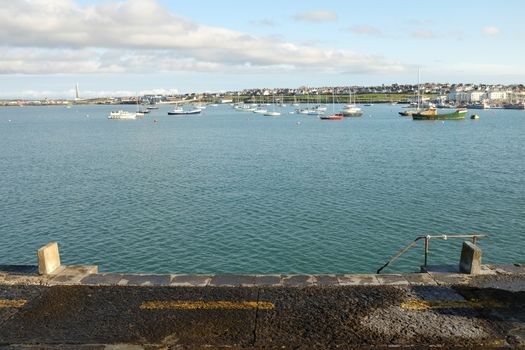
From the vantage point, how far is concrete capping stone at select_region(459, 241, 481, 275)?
12.5 m

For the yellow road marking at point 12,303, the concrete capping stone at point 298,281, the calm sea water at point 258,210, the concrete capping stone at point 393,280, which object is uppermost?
the yellow road marking at point 12,303

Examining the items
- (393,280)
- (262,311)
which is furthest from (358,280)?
(262,311)

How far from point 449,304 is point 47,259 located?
11485 millimetres

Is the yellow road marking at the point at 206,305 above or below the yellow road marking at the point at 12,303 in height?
below

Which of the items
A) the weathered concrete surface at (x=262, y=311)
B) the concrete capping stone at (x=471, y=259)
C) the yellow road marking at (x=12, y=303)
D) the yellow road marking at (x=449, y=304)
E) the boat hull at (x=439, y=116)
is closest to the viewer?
the weathered concrete surface at (x=262, y=311)

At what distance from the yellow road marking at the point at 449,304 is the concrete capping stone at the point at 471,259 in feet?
6.02

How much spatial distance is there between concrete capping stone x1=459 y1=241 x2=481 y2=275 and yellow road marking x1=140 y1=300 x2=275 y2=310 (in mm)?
6133

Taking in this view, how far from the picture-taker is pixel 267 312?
34.8 feet

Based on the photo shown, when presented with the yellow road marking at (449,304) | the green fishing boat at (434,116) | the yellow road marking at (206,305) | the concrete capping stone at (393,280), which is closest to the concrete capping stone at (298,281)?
the yellow road marking at (206,305)

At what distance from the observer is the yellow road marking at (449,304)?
35.2ft

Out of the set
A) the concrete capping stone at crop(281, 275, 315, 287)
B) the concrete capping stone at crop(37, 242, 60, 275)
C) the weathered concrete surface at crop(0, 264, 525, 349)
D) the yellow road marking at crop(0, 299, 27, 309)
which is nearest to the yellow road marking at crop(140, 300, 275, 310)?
the weathered concrete surface at crop(0, 264, 525, 349)

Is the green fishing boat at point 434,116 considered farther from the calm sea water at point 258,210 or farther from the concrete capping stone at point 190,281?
the concrete capping stone at point 190,281

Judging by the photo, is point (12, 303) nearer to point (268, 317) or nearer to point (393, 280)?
point (268, 317)

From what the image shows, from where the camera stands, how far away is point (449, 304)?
35.7 feet
